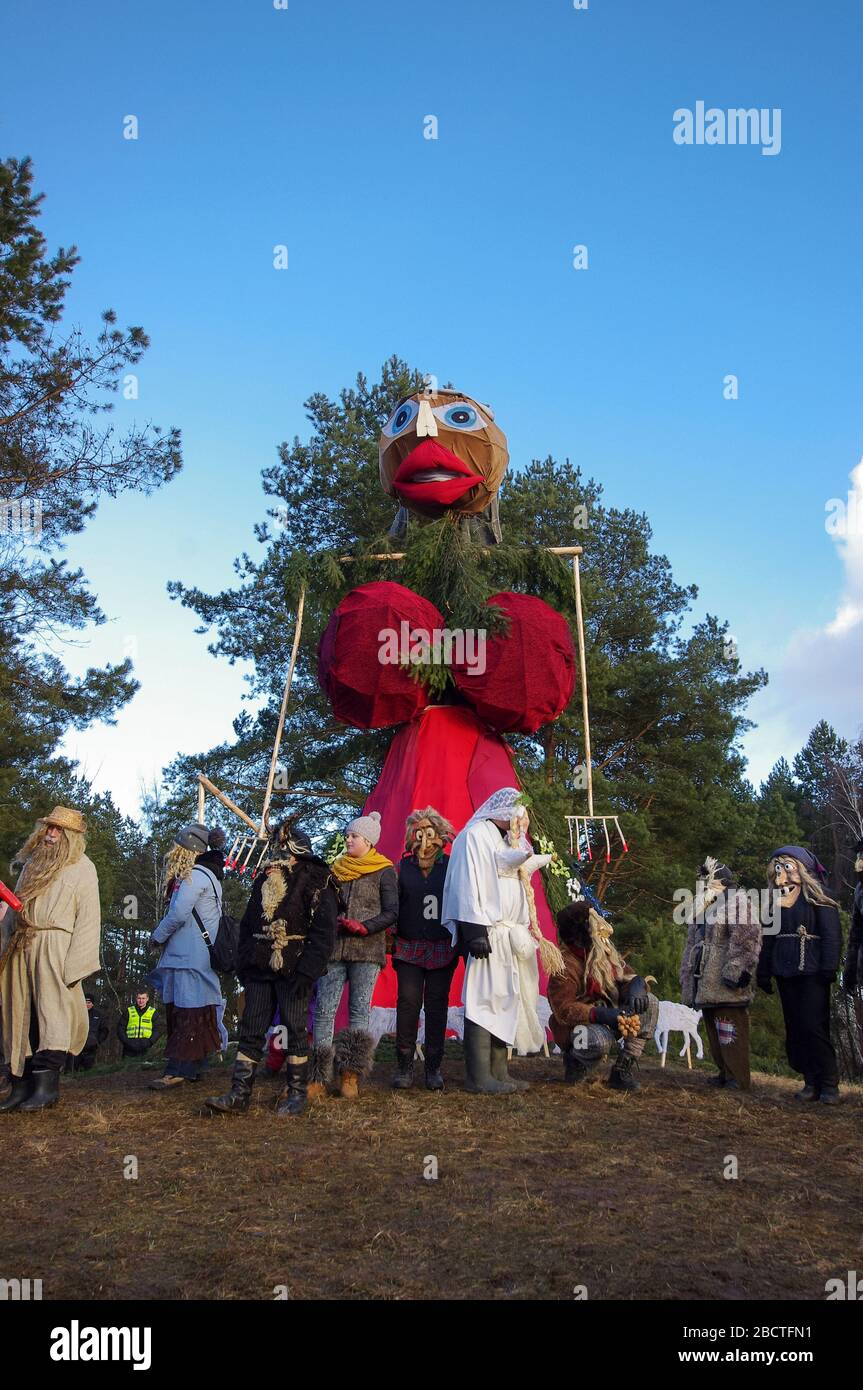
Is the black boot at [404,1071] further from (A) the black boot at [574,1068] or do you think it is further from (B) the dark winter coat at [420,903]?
(A) the black boot at [574,1068]

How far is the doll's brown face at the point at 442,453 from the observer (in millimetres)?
10531

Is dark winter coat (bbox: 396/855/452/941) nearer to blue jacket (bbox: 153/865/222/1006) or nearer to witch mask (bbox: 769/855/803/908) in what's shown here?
blue jacket (bbox: 153/865/222/1006)

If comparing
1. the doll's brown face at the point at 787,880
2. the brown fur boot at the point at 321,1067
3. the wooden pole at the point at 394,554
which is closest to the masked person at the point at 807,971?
the doll's brown face at the point at 787,880

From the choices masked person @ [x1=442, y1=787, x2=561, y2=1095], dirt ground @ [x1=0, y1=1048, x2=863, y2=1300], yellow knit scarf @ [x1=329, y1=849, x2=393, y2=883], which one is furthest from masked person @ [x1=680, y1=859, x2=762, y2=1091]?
yellow knit scarf @ [x1=329, y1=849, x2=393, y2=883]

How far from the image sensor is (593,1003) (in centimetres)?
745

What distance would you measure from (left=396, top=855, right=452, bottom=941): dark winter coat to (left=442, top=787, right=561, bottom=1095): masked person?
0.44 ft

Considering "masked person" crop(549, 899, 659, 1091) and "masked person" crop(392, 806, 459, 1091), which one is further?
"masked person" crop(549, 899, 659, 1091)

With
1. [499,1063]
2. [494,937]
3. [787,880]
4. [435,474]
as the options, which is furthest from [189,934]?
[435,474]

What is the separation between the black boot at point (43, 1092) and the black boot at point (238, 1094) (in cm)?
121

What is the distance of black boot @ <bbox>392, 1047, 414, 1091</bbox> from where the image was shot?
23.3ft

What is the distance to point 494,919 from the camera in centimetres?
699
